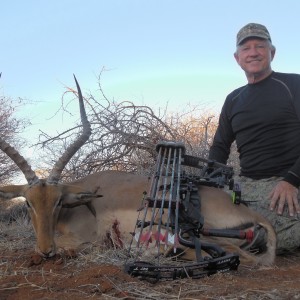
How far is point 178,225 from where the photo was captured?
3381 millimetres

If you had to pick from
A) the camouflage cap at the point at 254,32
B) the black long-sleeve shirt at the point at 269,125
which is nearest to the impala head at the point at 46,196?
the black long-sleeve shirt at the point at 269,125

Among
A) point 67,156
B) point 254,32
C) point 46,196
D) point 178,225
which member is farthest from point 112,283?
point 254,32

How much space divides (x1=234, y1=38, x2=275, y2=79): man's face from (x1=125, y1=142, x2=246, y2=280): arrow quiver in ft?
4.04

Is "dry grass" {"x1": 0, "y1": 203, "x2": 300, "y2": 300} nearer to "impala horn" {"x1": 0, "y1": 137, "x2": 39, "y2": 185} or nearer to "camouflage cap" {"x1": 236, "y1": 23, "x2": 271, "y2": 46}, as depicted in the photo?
"impala horn" {"x1": 0, "y1": 137, "x2": 39, "y2": 185}

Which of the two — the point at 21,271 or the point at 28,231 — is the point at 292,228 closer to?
the point at 21,271

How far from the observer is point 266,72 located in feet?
15.9

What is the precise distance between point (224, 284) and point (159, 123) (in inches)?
187

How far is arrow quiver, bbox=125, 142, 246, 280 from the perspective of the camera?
2873 millimetres

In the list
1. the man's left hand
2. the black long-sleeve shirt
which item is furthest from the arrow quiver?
the black long-sleeve shirt

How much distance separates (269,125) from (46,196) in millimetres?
2258

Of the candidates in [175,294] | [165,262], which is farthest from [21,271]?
[175,294]

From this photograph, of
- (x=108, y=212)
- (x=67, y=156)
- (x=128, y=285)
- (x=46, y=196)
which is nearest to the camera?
(x=128, y=285)

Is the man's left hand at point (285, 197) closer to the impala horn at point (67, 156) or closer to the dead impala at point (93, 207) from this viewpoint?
the dead impala at point (93, 207)

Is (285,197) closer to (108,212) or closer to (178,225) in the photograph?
(178,225)
